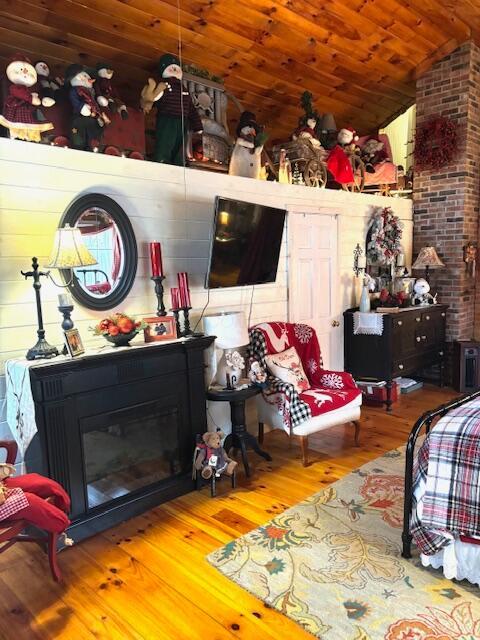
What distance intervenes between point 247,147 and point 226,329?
1.56 m

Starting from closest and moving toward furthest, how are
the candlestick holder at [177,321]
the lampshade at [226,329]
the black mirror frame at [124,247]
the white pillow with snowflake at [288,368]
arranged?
1. the black mirror frame at [124,247]
2. the candlestick holder at [177,321]
3. the lampshade at [226,329]
4. the white pillow with snowflake at [288,368]

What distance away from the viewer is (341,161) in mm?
4738

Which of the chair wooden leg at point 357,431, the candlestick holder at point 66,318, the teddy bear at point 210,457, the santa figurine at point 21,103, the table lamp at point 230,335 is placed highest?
the santa figurine at point 21,103

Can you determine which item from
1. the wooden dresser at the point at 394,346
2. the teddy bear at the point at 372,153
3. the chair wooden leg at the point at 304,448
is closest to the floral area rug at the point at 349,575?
the chair wooden leg at the point at 304,448

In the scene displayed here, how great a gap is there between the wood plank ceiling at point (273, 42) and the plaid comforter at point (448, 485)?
10.2 feet

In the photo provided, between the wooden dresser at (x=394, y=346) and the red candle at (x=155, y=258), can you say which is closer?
the red candle at (x=155, y=258)

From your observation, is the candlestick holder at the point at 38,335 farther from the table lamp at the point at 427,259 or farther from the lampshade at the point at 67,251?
the table lamp at the point at 427,259

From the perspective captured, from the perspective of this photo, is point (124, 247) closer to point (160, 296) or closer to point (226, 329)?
point (160, 296)

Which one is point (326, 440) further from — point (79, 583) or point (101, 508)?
point (79, 583)

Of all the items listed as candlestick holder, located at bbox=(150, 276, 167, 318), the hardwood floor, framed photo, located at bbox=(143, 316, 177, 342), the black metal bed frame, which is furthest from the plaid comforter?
candlestick holder, located at bbox=(150, 276, 167, 318)

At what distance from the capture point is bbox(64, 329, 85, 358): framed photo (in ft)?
8.37

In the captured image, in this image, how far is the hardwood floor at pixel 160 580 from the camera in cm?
198

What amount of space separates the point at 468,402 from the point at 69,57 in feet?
10.7

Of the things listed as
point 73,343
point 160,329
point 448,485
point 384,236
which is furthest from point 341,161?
point 448,485
